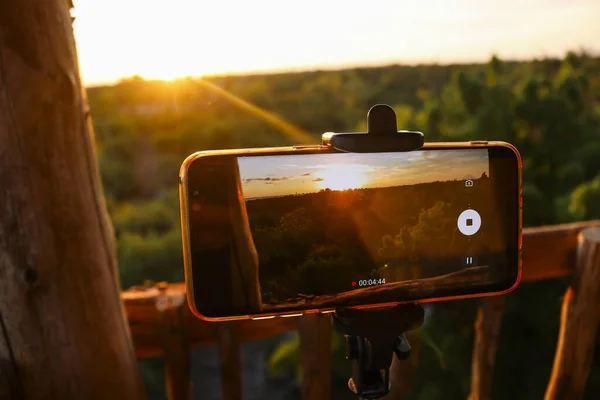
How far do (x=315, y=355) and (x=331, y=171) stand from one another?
599 millimetres

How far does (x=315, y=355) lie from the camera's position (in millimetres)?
1192

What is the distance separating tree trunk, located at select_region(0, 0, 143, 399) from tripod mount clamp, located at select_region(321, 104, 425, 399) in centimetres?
48

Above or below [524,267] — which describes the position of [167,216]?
below

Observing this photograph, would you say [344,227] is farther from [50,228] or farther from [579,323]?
[579,323]

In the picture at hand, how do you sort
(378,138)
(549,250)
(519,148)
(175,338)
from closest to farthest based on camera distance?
(378,138) < (175,338) < (549,250) < (519,148)

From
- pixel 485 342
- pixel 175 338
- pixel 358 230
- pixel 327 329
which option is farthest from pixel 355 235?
pixel 485 342

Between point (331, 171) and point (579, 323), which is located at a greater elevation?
point (331, 171)

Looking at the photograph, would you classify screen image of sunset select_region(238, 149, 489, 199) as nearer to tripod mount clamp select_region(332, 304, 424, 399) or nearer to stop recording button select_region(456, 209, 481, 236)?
stop recording button select_region(456, 209, 481, 236)

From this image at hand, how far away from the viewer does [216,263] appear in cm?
79

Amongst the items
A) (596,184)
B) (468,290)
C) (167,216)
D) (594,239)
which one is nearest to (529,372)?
(596,184)

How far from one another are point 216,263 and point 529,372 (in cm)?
966

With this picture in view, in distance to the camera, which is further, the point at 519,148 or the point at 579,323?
the point at 519,148

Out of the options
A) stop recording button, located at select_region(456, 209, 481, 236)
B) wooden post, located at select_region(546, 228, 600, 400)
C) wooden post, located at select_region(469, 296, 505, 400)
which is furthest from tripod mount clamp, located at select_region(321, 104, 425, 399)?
wooden post, located at select_region(546, 228, 600, 400)

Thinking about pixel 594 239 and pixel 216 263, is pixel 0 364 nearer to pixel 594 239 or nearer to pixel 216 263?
pixel 216 263
